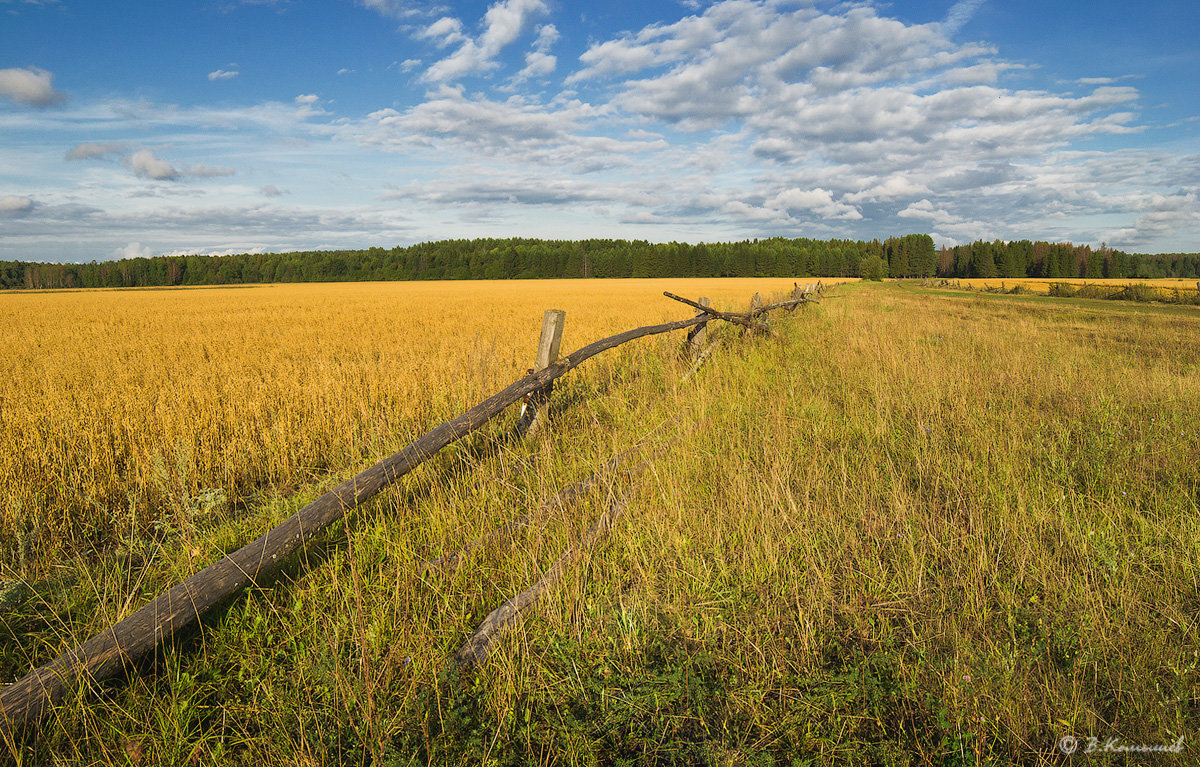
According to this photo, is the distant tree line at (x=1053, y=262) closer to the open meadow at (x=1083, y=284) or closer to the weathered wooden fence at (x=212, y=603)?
the open meadow at (x=1083, y=284)

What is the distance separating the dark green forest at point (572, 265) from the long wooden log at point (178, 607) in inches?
4024

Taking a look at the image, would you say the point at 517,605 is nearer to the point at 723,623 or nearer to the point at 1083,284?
the point at 723,623

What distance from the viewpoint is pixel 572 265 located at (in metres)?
107

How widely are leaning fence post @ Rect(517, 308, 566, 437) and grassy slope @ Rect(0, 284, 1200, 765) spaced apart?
30.8 inches

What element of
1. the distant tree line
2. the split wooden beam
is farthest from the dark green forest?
the split wooden beam

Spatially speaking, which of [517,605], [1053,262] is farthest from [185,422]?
[1053,262]

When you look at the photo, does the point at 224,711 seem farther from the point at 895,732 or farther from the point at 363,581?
the point at 895,732

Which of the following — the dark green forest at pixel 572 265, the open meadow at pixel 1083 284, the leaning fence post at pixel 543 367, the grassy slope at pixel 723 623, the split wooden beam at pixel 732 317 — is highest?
the dark green forest at pixel 572 265

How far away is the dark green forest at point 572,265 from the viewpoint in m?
103

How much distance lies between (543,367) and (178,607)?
338cm

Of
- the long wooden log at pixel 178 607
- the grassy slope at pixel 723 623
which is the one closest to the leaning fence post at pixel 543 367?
the grassy slope at pixel 723 623

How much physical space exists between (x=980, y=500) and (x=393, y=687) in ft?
11.4

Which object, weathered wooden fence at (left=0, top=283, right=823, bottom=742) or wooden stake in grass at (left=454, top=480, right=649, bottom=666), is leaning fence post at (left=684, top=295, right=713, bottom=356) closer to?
weathered wooden fence at (left=0, top=283, right=823, bottom=742)

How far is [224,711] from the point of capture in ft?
6.22
